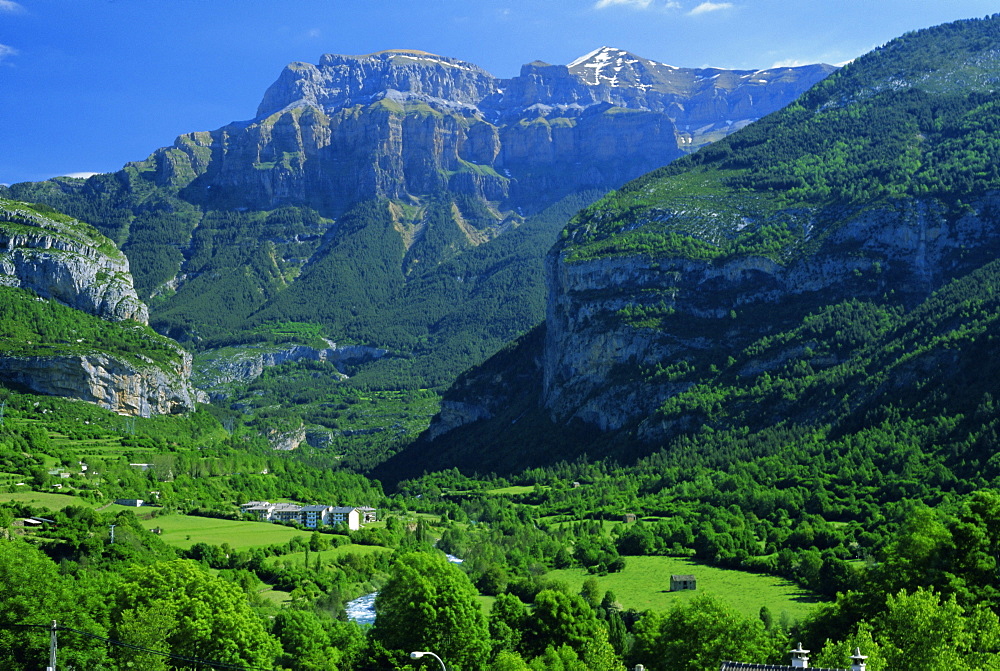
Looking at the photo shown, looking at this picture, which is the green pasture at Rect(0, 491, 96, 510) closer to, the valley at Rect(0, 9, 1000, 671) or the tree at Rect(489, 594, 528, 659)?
the valley at Rect(0, 9, 1000, 671)

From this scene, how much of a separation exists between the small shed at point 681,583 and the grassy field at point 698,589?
2.15ft

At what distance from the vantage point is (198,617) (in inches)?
2603

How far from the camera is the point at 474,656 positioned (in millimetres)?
70312

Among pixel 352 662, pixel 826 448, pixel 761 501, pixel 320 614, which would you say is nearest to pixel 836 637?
pixel 352 662

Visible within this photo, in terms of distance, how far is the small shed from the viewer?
104 meters

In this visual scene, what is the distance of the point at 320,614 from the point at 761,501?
61499 mm

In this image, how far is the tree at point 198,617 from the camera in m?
64.5

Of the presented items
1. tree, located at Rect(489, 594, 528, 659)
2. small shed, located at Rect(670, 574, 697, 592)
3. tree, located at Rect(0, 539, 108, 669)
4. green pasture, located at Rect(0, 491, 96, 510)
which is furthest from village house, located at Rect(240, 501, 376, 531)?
tree, located at Rect(0, 539, 108, 669)

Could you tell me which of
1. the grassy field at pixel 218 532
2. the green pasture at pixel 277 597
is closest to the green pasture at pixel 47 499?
the grassy field at pixel 218 532

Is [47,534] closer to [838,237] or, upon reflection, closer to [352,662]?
[352,662]

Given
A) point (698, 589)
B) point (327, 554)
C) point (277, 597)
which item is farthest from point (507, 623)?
point (327, 554)

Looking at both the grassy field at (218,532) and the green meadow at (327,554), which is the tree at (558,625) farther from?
the grassy field at (218,532)

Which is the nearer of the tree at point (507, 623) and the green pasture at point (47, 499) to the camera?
the tree at point (507, 623)

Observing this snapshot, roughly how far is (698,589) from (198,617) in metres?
51.7
